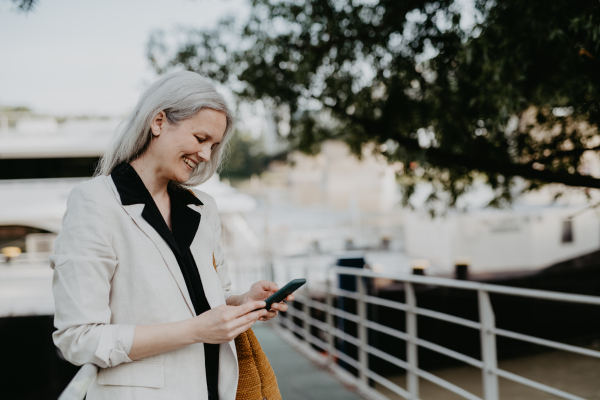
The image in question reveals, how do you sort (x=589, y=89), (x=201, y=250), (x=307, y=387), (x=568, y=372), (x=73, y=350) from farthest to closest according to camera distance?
1. (x=568, y=372)
2. (x=307, y=387)
3. (x=589, y=89)
4. (x=201, y=250)
5. (x=73, y=350)

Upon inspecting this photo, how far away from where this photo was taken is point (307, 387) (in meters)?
4.48

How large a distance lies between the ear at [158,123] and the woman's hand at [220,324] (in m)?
0.49

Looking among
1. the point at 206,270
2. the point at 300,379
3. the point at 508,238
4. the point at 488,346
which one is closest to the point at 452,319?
the point at 488,346

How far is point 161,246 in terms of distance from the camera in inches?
46.9

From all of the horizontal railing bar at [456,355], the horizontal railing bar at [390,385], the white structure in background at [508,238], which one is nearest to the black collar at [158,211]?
the horizontal railing bar at [456,355]

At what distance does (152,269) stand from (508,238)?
544 inches

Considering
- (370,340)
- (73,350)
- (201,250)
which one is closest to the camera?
(73,350)

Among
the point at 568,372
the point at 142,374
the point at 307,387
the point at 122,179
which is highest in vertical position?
the point at 122,179

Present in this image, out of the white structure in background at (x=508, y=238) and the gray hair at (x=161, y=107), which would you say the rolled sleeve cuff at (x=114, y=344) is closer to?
the gray hair at (x=161, y=107)

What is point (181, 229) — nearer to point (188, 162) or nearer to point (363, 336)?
point (188, 162)

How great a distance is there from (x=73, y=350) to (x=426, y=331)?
10066 mm

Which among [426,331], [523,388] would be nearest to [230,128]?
[523,388]

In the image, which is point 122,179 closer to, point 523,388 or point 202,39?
point 202,39

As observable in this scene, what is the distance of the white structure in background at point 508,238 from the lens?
43.1ft
